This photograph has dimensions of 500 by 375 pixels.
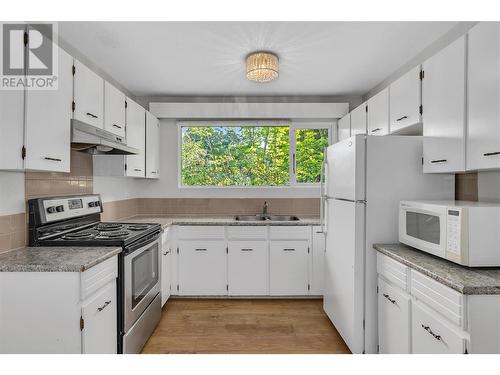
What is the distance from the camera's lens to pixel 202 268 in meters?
3.13

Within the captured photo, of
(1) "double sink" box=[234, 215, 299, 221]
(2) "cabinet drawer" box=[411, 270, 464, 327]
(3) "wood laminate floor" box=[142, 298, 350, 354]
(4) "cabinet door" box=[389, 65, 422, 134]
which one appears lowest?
(3) "wood laminate floor" box=[142, 298, 350, 354]

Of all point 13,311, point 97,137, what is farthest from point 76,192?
point 13,311

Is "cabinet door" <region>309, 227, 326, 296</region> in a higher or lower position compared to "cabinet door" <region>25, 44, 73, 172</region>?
lower

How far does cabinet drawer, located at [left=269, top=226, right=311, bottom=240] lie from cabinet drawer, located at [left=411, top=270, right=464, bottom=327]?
4.99ft

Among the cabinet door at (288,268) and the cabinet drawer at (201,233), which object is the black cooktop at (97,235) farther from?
the cabinet door at (288,268)

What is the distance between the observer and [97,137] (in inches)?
80.9

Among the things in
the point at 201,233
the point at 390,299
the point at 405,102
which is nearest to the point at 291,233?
the point at 201,233

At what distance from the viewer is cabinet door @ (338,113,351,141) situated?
129 inches

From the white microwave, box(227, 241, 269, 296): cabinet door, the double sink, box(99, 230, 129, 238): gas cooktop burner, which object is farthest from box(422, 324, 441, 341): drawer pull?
the double sink

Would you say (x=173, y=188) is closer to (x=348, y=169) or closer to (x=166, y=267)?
(x=166, y=267)

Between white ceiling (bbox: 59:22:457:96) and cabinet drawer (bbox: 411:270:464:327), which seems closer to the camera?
cabinet drawer (bbox: 411:270:464:327)

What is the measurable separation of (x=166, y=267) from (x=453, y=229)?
8.21ft

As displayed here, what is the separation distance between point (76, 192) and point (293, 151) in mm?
2474

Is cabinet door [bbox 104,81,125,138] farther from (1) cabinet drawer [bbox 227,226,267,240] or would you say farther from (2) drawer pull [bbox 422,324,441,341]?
(2) drawer pull [bbox 422,324,441,341]
